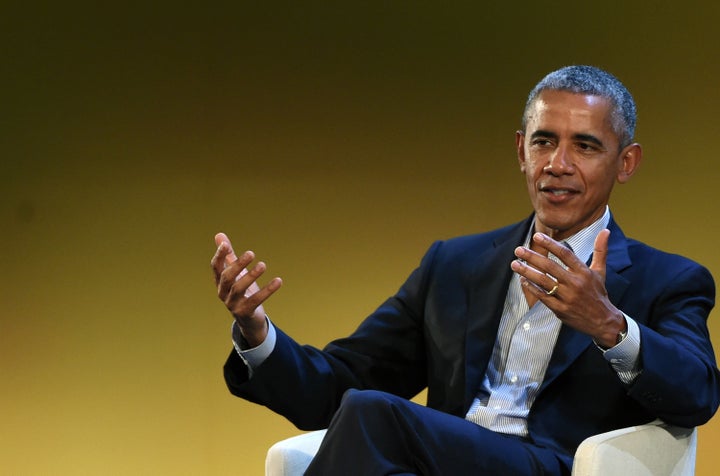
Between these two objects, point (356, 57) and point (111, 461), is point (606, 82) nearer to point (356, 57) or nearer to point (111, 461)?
point (356, 57)

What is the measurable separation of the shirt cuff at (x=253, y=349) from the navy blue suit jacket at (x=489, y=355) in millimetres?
15

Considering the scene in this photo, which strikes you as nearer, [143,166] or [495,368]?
[495,368]

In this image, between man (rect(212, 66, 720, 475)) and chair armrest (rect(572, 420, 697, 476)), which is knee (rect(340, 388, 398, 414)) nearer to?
man (rect(212, 66, 720, 475))

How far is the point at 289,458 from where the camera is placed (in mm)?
2455

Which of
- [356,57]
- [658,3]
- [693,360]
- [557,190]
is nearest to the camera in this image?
[693,360]

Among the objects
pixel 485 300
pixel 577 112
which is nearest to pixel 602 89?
pixel 577 112

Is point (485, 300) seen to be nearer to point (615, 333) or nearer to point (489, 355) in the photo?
point (489, 355)

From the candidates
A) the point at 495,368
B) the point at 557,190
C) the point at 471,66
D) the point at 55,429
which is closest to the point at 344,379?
the point at 495,368

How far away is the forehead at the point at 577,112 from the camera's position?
95.9 inches

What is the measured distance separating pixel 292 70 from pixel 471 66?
61 cm

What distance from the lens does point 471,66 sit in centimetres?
378

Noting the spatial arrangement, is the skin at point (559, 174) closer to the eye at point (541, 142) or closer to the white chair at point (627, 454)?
the eye at point (541, 142)

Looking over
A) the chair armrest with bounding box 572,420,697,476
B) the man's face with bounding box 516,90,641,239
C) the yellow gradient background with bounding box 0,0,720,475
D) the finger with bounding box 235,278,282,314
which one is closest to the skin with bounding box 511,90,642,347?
the man's face with bounding box 516,90,641,239

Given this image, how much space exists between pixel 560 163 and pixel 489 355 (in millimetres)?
443
